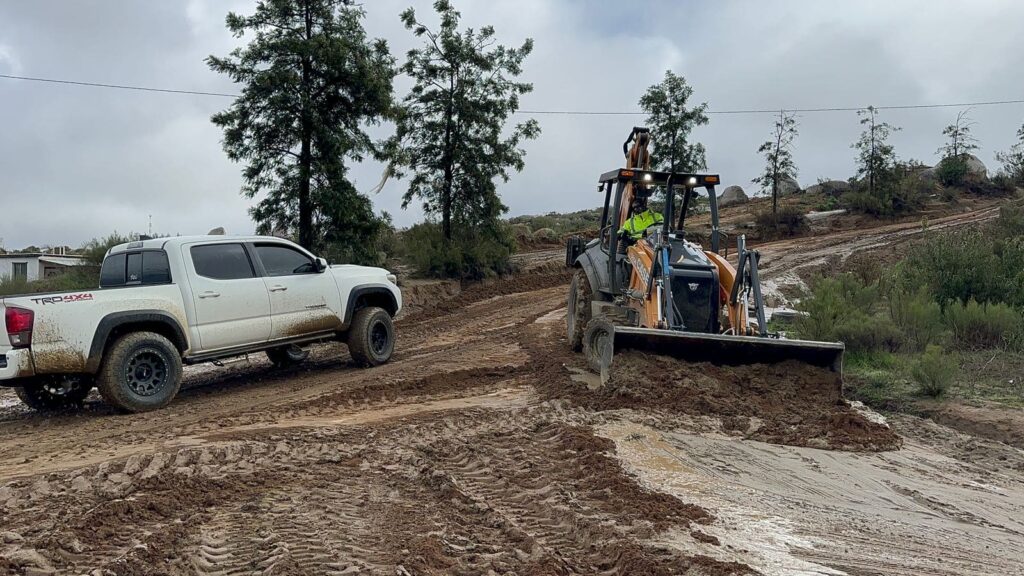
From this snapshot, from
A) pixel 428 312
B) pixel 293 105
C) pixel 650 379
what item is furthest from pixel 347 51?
pixel 650 379

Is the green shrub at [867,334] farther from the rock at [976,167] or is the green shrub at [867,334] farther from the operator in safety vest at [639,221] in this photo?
the rock at [976,167]

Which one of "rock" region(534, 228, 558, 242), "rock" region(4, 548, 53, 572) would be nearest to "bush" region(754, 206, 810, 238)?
"rock" region(534, 228, 558, 242)

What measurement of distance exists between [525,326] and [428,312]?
4.22 m

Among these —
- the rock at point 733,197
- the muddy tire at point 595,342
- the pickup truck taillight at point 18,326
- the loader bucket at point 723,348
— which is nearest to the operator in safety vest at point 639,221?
the muddy tire at point 595,342

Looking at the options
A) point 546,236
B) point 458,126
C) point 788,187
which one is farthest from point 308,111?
point 788,187

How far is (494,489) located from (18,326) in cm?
534

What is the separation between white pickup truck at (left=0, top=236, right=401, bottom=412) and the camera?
8039 mm

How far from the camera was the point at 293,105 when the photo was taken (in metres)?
16.5

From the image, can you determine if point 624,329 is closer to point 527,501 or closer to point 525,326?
point 527,501

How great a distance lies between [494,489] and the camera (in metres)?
5.54

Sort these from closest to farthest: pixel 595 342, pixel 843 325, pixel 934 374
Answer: pixel 934 374, pixel 595 342, pixel 843 325

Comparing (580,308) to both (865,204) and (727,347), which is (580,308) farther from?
(865,204)

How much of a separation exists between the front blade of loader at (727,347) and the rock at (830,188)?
3968cm

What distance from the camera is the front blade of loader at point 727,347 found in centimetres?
830
